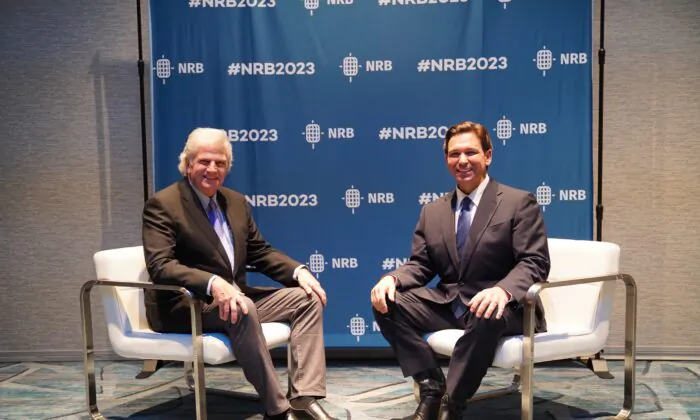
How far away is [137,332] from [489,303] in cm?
163

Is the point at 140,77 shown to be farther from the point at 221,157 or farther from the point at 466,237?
the point at 466,237

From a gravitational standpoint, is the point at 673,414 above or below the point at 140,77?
below

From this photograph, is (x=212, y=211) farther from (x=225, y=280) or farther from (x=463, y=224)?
(x=463, y=224)

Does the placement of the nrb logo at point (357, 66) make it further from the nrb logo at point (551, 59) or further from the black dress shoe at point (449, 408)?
the black dress shoe at point (449, 408)

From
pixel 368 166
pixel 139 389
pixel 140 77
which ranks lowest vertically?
pixel 139 389

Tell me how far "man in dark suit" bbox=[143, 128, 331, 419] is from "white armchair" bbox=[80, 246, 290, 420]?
75 millimetres

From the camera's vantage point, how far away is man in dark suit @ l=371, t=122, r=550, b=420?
9.07 feet

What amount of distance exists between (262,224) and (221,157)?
997 millimetres

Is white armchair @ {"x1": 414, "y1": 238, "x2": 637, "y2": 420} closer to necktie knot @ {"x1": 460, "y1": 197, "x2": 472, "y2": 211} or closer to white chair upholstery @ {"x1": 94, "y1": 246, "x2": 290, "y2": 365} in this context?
necktie knot @ {"x1": 460, "y1": 197, "x2": 472, "y2": 211}

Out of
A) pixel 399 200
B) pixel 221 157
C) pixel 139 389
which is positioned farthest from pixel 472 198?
pixel 139 389

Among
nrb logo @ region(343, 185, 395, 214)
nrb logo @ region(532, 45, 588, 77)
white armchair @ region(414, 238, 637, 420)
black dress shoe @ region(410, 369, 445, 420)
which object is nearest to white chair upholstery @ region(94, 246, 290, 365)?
black dress shoe @ region(410, 369, 445, 420)

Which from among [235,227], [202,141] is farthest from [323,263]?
[202,141]

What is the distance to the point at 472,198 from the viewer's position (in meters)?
3.02

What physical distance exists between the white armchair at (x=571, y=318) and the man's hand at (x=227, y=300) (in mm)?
883
